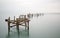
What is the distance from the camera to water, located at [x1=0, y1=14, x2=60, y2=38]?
5.63 ft

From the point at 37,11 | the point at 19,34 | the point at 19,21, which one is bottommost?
the point at 19,34

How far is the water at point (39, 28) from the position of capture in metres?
1.71

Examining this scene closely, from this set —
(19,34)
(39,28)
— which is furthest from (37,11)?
(19,34)

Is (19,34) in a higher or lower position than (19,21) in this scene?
lower

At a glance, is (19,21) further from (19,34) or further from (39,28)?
(39,28)

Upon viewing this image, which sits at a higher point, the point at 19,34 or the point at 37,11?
the point at 37,11

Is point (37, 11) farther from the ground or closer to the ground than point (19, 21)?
farther from the ground

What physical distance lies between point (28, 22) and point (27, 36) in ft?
0.75

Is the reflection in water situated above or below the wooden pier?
below

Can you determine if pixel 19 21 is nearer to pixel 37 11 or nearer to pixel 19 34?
pixel 19 34

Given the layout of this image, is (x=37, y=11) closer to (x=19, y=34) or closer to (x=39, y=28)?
(x=39, y=28)

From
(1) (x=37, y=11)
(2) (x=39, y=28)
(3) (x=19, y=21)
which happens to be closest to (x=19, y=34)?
(3) (x=19, y=21)

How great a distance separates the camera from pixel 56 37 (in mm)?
1752

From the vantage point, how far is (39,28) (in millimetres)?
1770
